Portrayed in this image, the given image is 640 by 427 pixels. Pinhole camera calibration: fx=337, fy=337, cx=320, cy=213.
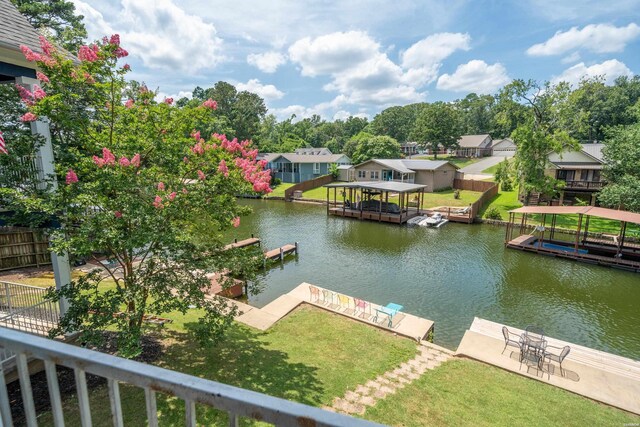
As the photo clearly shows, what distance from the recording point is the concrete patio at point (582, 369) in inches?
320

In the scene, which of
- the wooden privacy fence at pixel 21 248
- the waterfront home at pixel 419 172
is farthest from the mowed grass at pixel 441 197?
the wooden privacy fence at pixel 21 248

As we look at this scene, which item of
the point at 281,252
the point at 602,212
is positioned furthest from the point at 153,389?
the point at 602,212

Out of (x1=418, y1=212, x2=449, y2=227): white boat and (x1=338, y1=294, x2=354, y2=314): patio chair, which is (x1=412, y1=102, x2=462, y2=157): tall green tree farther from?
(x1=338, y1=294, x2=354, y2=314): patio chair

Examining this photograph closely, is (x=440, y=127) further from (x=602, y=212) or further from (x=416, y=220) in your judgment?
(x=602, y=212)

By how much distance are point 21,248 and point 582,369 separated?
2075 cm

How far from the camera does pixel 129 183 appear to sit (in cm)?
599

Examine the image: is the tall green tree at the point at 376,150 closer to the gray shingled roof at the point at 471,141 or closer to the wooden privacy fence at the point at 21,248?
the gray shingled roof at the point at 471,141

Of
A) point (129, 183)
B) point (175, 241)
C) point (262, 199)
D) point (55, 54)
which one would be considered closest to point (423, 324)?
point (175, 241)

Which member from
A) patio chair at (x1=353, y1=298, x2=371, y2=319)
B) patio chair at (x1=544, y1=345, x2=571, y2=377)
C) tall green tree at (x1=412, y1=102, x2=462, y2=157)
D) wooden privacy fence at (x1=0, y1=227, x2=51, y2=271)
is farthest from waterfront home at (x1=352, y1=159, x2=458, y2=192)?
wooden privacy fence at (x1=0, y1=227, x2=51, y2=271)

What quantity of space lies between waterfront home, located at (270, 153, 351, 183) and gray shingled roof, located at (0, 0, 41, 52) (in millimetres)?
42726

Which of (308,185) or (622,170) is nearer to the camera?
(622,170)

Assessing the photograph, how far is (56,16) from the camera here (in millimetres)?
26609

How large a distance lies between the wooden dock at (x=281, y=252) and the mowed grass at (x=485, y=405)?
12.3 metres

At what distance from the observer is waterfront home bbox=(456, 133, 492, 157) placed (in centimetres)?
6750
